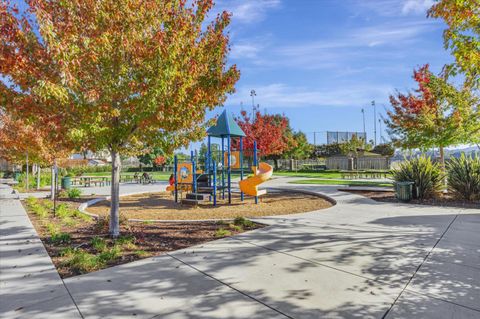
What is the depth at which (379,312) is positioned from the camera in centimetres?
308

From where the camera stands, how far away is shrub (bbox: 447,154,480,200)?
10.6m

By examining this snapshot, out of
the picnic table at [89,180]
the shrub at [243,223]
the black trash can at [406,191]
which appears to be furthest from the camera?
the picnic table at [89,180]

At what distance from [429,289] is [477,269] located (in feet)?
4.23

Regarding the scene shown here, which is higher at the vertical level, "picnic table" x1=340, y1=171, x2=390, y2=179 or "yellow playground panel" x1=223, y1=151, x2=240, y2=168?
"yellow playground panel" x1=223, y1=151, x2=240, y2=168

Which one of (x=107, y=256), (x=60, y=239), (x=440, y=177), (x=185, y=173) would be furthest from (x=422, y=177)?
(x=60, y=239)

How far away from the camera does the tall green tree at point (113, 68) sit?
495 centimetres

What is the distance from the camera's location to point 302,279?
3984 mm

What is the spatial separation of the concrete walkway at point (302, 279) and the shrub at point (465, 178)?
5137 millimetres

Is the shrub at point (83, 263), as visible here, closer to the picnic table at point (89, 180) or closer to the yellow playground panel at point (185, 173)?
the yellow playground panel at point (185, 173)

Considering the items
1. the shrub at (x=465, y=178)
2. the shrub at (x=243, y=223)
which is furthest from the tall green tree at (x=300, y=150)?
the shrub at (x=243, y=223)

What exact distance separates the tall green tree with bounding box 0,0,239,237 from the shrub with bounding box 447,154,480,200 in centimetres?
1017

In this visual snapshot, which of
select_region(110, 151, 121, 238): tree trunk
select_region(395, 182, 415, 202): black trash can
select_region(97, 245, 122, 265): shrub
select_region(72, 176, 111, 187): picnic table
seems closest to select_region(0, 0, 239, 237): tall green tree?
select_region(110, 151, 121, 238): tree trunk

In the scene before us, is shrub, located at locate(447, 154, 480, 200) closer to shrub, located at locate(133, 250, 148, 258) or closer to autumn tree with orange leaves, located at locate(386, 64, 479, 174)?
autumn tree with orange leaves, located at locate(386, 64, 479, 174)

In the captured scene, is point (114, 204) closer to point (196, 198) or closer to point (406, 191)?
point (196, 198)
